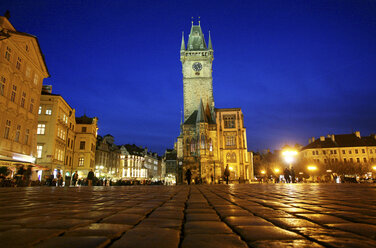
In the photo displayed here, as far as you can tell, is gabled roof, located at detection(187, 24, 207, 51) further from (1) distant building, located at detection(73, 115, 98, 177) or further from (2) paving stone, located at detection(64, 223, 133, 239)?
(2) paving stone, located at detection(64, 223, 133, 239)

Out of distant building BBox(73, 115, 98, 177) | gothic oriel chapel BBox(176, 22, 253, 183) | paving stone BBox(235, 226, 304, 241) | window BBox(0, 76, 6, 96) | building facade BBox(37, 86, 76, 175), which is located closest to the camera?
paving stone BBox(235, 226, 304, 241)

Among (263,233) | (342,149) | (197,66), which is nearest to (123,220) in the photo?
(263,233)

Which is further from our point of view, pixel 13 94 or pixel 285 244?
pixel 13 94

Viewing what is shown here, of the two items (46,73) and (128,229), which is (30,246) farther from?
(46,73)

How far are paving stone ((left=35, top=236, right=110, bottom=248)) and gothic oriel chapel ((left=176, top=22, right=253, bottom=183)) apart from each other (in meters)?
44.5

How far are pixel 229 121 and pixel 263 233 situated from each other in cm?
5329

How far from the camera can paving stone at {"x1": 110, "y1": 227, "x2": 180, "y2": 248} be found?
1.82m

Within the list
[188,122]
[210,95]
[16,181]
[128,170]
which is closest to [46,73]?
[16,181]

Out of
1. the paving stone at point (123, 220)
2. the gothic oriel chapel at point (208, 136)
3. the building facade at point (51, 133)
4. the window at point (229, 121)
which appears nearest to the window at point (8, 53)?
the building facade at point (51, 133)

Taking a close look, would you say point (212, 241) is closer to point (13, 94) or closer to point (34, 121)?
point (13, 94)

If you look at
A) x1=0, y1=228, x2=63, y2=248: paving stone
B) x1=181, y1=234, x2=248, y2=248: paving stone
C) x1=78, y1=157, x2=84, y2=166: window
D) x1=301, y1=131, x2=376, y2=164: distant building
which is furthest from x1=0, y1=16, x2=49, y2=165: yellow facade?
x1=301, y1=131, x2=376, y2=164: distant building

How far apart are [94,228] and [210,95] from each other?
58.8 metres

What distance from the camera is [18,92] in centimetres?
2411

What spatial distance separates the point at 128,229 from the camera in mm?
2432
